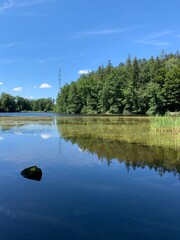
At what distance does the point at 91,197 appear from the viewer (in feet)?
24.9

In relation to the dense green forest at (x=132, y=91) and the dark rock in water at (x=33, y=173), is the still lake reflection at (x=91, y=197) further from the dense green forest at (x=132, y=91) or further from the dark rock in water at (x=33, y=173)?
the dense green forest at (x=132, y=91)

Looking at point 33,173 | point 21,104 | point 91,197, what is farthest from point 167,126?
point 21,104

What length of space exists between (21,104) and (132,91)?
99.8 metres

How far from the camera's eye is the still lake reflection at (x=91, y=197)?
18.3ft

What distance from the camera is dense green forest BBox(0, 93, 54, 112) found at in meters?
136

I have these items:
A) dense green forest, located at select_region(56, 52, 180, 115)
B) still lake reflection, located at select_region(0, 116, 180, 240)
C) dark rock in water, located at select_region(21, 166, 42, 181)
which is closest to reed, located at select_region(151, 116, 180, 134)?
still lake reflection, located at select_region(0, 116, 180, 240)

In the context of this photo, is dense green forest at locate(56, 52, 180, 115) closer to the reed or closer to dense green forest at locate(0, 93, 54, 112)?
the reed

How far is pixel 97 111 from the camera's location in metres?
83.1

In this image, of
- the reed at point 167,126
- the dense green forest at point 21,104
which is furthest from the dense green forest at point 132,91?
the dense green forest at point 21,104

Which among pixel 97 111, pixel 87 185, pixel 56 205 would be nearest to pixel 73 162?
pixel 87 185

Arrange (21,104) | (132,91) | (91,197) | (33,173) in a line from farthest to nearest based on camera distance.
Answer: (21,104) → (132,91) → (33,173) → (91,197)

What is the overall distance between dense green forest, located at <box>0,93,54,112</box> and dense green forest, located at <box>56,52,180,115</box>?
49578 millimetres

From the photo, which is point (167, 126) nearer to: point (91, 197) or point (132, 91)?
point (91, 197)

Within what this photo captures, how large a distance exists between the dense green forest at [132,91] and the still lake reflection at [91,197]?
5487 cm
